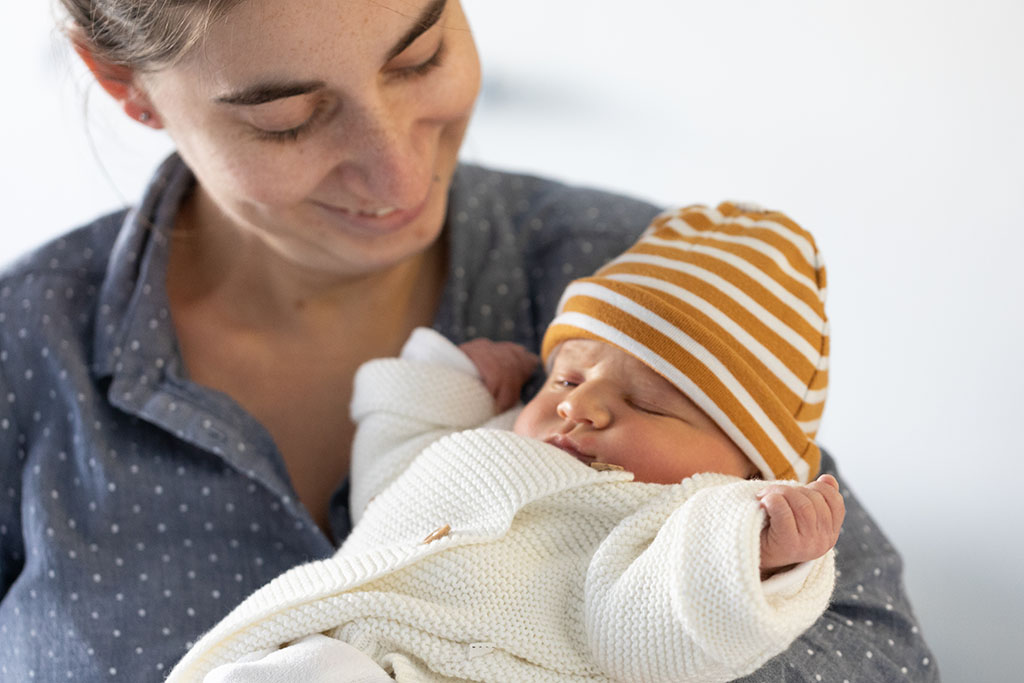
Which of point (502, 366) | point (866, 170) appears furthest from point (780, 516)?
point (866, 170)

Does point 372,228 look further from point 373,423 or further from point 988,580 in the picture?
point 988,580

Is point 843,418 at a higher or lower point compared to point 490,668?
lower

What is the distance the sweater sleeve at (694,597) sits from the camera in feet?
3.09

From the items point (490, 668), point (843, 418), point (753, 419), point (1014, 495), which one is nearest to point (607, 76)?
point (843, 418)

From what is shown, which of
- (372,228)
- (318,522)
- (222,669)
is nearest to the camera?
(222,669)

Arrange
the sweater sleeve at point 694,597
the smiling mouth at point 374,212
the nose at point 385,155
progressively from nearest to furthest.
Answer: the sweater sleeve at point 694,597 < the nose at point 385,155 < the smiling mouth at point 374,212

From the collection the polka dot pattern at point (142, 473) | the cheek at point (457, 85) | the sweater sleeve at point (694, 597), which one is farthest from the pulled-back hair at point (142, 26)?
the sweater sleeve at point (694, 597)

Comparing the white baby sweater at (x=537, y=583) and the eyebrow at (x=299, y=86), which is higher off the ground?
the eyebrow at (x=299, y=86)

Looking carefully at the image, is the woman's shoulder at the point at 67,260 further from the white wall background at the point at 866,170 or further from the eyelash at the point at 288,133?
the eyelash at the point at 288,133

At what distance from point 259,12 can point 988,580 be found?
130 centimetres

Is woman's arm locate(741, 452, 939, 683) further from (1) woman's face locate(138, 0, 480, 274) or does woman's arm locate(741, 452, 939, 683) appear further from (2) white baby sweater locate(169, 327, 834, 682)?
(1) woman's face locate(138, 0, 480, 274)

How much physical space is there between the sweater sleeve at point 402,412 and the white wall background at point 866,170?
0.49m

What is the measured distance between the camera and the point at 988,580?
63.2 inches

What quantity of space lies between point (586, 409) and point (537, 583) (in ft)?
0.65
